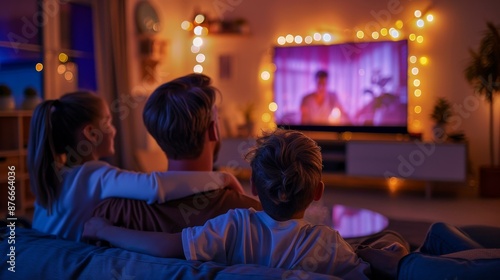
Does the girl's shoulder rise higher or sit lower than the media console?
higher

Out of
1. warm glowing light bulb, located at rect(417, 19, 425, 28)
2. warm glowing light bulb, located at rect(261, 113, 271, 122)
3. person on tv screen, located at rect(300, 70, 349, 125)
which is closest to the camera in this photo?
warm glowing light bulb, located at rect(417, 19, 425, 28)

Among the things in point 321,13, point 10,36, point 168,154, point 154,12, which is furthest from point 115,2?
point 168,154

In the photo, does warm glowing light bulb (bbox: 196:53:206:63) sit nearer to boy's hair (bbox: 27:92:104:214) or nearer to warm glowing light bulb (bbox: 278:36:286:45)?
warm glowing light bulb (bbox: 278:36:286:45)

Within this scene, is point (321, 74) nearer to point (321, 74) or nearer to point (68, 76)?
point (321, 74)

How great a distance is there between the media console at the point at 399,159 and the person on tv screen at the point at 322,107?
Result: 30 cm

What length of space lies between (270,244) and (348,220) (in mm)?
1942

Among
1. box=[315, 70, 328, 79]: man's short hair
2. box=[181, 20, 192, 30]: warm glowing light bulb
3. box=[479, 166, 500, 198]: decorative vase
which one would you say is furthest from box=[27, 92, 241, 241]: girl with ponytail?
box=[181, 20, 192, 30]: warm glowing light bulb

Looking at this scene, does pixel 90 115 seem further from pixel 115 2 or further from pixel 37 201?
pixel 115 2

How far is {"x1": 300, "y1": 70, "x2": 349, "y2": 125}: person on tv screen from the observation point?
567 cm

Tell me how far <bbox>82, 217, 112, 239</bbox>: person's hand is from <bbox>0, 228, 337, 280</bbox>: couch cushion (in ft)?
0.35

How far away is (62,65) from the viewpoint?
5.11 metres

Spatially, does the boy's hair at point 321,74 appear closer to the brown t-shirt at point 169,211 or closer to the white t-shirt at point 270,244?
the brown t-shirt at point 169,211

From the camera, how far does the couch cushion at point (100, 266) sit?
2.79 ft

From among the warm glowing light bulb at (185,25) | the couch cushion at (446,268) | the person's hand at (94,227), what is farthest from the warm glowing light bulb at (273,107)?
the couch cushion at (446,268)
